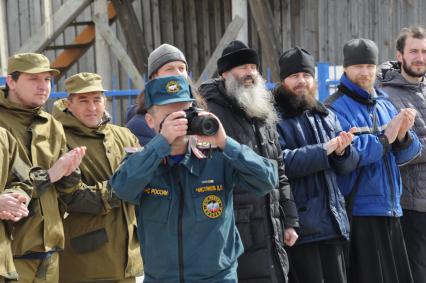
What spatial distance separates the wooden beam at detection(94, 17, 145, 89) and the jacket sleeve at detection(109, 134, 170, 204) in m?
5.75

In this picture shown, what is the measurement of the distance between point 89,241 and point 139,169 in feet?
4.09

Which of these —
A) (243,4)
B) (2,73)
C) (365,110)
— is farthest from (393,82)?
(2,73)

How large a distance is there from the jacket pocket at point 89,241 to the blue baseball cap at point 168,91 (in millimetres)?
1286

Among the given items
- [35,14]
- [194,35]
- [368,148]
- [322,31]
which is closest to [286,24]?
[322,31]

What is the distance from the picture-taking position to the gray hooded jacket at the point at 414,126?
4.94 meters

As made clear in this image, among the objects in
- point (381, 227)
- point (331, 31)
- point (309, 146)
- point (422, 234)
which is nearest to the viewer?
point (309, 146)

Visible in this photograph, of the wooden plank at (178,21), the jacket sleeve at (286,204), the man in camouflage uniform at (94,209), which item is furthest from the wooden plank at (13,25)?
the jacket sleeve at (286,204)

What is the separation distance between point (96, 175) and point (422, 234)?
234 cm

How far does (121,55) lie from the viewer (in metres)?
8.77

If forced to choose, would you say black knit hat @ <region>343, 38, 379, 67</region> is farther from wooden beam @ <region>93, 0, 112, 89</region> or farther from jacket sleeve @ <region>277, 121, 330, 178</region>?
wooden beam @ <region>93, 0, 112, 89</region>

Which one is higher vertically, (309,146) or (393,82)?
(393,82)

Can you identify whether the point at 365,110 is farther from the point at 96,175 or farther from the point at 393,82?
the point at 96,175

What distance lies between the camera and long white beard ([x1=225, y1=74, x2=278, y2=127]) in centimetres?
391

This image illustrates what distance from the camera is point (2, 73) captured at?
7906 millimetres
